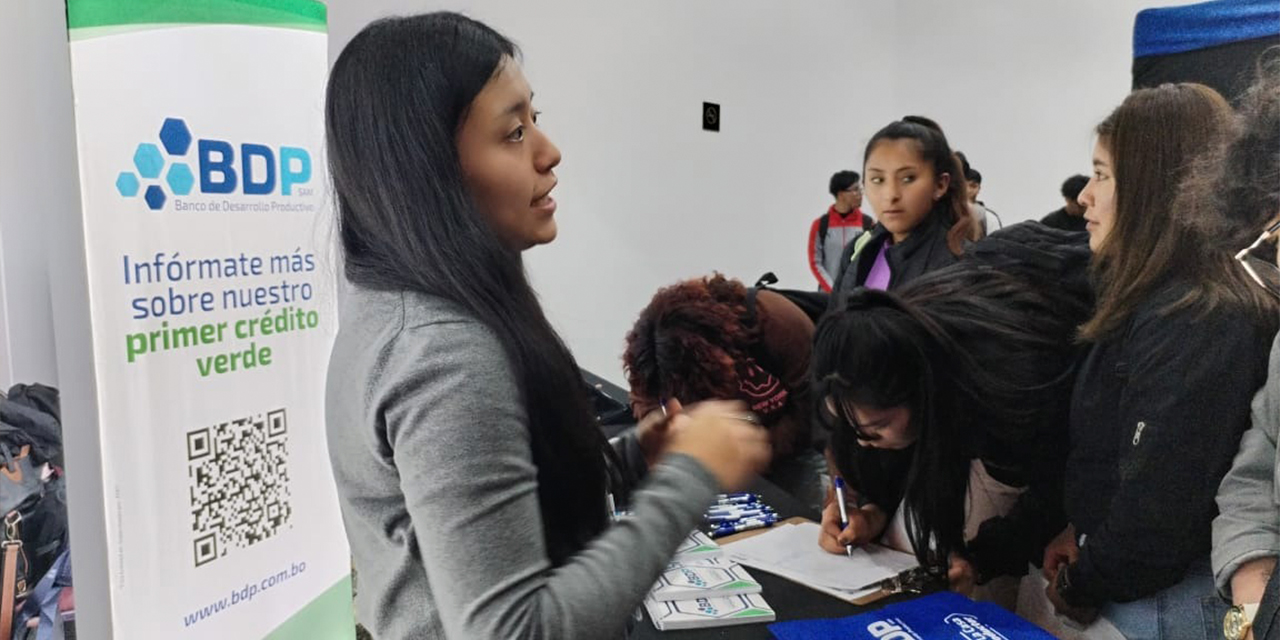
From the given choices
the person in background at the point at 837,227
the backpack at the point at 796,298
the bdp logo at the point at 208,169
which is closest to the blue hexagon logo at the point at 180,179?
the bdp logo at the point at 208,169

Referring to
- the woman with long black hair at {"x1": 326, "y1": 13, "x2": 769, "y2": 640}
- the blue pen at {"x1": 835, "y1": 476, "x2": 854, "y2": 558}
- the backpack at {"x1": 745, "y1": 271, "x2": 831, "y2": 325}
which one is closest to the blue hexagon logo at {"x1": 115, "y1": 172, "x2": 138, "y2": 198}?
the woman with long black hair at {"x1": 326, "y1": 13, "x2": 769, "y2": 640}

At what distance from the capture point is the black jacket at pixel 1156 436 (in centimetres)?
117

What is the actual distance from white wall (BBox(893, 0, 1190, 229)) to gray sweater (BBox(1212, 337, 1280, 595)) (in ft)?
1.32

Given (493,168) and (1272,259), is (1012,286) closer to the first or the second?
(1272,259)

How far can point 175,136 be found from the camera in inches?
64.1

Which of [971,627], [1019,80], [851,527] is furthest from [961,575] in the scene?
[1019,80]

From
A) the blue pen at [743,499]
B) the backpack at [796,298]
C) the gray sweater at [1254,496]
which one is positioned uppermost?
the backpack at [796,298]

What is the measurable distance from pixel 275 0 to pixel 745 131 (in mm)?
1055

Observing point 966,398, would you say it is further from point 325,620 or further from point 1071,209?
point 325,620

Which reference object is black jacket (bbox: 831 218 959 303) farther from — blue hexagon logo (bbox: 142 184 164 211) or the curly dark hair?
blue hexagon logo (bbox: 142 184 164 211)

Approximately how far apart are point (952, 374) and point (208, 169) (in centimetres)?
149

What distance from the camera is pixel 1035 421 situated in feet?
4.25

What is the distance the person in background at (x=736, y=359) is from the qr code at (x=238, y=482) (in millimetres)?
891

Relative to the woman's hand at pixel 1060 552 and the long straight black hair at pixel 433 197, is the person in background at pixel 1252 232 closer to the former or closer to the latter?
the woman's hand at pixel 1060 552
